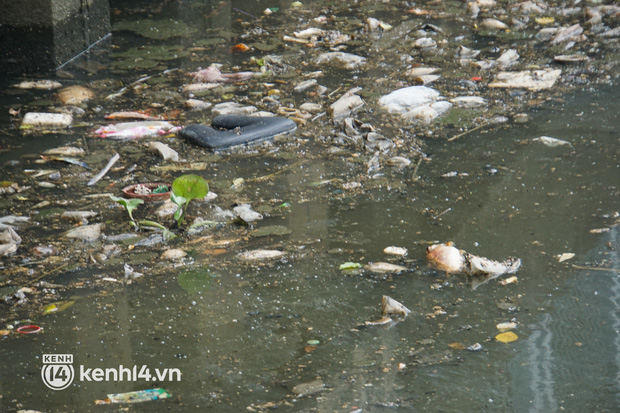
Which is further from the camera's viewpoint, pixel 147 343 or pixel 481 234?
pixel 481 234

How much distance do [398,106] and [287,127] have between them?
2.09 ft

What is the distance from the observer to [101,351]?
1.91 meters

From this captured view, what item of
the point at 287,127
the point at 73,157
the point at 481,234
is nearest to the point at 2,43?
the point at 73,157

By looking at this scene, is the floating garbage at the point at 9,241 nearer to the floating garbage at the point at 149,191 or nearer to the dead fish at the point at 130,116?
the floating garbage at the point at 149,191

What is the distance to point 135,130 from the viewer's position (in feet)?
11.8

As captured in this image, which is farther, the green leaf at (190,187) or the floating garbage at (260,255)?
the green leaf at (190,187)

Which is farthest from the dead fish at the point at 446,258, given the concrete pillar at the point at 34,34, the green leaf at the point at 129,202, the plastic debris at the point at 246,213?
the concrete pillar at the point at 34,34

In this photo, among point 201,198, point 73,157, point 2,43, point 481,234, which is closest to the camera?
point 481,234

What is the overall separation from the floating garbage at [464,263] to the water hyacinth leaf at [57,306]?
114 cm

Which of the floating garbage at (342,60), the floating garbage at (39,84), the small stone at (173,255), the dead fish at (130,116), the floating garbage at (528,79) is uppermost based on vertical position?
the floating garbage at (528,79)

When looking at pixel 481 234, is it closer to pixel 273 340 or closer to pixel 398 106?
pixel 273 340

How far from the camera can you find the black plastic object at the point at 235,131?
11.2ft

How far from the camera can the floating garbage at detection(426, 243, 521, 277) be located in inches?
89.3

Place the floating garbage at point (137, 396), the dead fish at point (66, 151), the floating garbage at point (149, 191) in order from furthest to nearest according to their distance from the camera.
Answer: the dead fish at point (66, 151) → the floating garbage at point (149, 191) → the floating garbage at point (137, 396)
